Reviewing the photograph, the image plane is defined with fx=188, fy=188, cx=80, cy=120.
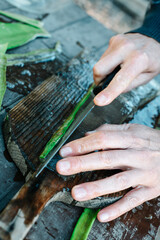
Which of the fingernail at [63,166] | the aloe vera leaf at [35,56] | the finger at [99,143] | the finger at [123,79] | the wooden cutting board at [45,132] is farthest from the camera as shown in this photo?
the aloe vera leaf at [35,56]

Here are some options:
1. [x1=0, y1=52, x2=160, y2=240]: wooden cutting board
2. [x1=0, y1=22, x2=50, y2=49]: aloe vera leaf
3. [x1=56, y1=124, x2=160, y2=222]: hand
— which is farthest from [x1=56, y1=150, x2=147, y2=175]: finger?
[x1=0, y1=22, x2=50, y2=49]: aloe vera leaf

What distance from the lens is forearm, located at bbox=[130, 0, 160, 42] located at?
1.77m

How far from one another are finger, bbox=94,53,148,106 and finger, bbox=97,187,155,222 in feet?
1.86

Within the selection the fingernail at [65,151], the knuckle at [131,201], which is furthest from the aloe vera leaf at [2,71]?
the knuckle at [131,201]

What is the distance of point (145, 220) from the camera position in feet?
3.94

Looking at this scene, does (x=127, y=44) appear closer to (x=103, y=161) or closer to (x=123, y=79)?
(x=123, y=79)

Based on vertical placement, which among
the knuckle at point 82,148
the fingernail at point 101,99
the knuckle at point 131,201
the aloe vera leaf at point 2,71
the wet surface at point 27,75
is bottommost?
the knuckle at point 131,201

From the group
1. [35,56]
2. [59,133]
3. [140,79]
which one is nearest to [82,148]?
[59,133]

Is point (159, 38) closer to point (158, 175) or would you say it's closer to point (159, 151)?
point (159, 151)

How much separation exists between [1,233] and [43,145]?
1.61 ft

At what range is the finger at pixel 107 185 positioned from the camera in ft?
3.13

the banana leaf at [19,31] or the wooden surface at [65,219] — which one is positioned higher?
the banana leaf at [19,31]

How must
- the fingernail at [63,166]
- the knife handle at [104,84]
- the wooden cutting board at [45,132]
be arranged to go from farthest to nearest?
1. the knife handle at [104,84]
2. the fingernail at [63,166]
3. the wooden cutting board at [45,132]

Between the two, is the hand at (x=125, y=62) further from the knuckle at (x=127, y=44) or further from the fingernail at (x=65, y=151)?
the fingernail at (x=65, y=151)
